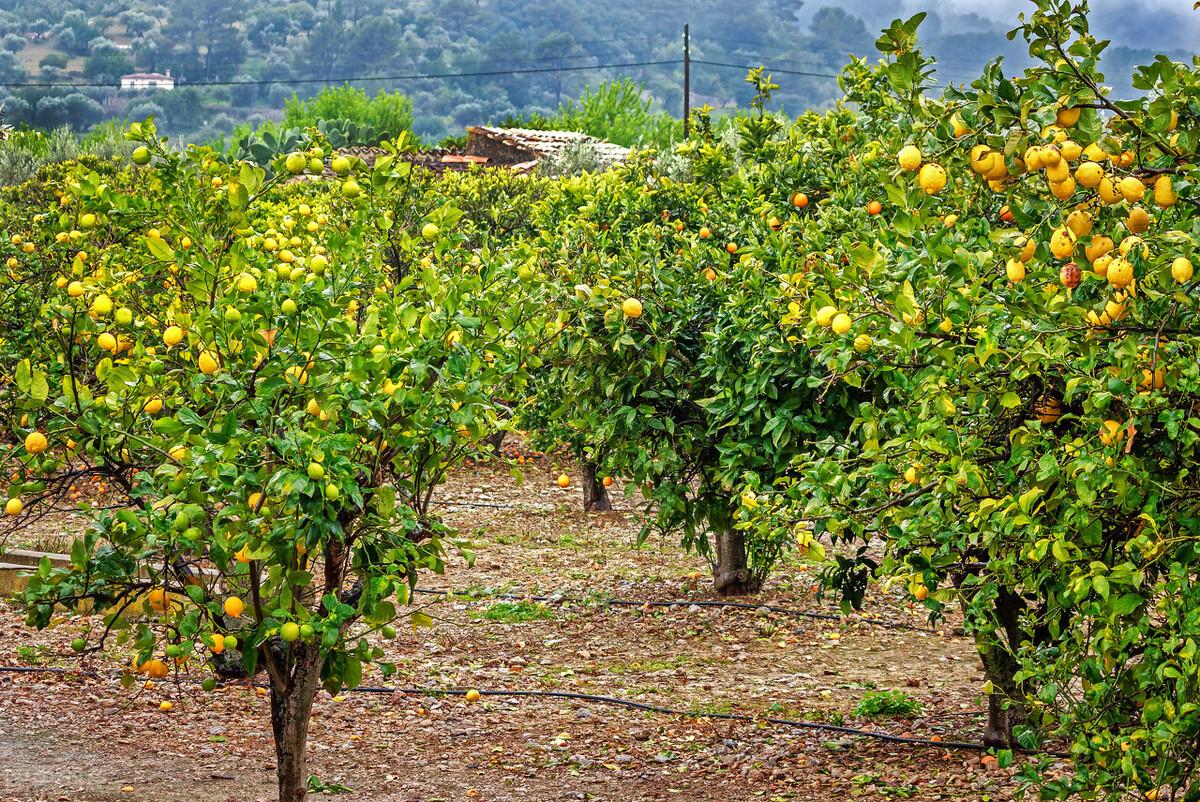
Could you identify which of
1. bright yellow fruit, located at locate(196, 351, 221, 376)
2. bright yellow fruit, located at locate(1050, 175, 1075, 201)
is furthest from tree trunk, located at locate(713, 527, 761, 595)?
bright yellow fruit, located at locate(1050, 175, 1075, 201)

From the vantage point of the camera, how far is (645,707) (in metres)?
5.93

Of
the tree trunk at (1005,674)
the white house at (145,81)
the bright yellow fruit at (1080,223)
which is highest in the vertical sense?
the white house at (145,81)

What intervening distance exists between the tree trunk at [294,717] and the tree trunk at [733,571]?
15.1 ft

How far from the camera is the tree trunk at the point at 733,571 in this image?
324 inches

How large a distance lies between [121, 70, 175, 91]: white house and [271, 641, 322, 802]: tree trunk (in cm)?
11626

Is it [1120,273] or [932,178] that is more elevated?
[932,178]

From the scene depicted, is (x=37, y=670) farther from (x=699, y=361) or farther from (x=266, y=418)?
(x=266, y=418)


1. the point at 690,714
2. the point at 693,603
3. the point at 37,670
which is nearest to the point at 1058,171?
the point at 690,714

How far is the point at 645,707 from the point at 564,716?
1.31ft

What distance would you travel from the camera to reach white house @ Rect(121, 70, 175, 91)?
111812mm

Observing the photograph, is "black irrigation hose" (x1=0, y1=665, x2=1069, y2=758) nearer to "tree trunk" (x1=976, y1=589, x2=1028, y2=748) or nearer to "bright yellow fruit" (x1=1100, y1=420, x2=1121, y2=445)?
"tree trunk" (x1=976, y1=589, x2=1028, y2=748)

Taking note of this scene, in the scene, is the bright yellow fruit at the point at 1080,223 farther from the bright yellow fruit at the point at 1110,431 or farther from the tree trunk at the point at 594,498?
the tree trunk at the point at 594,498

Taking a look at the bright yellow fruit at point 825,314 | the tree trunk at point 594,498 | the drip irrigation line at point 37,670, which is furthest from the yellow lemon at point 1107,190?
the tree trunk at point 594,498

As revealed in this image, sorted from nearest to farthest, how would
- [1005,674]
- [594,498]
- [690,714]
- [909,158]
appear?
[909,158] < [1005,674] < [690,714] < [594,498]
